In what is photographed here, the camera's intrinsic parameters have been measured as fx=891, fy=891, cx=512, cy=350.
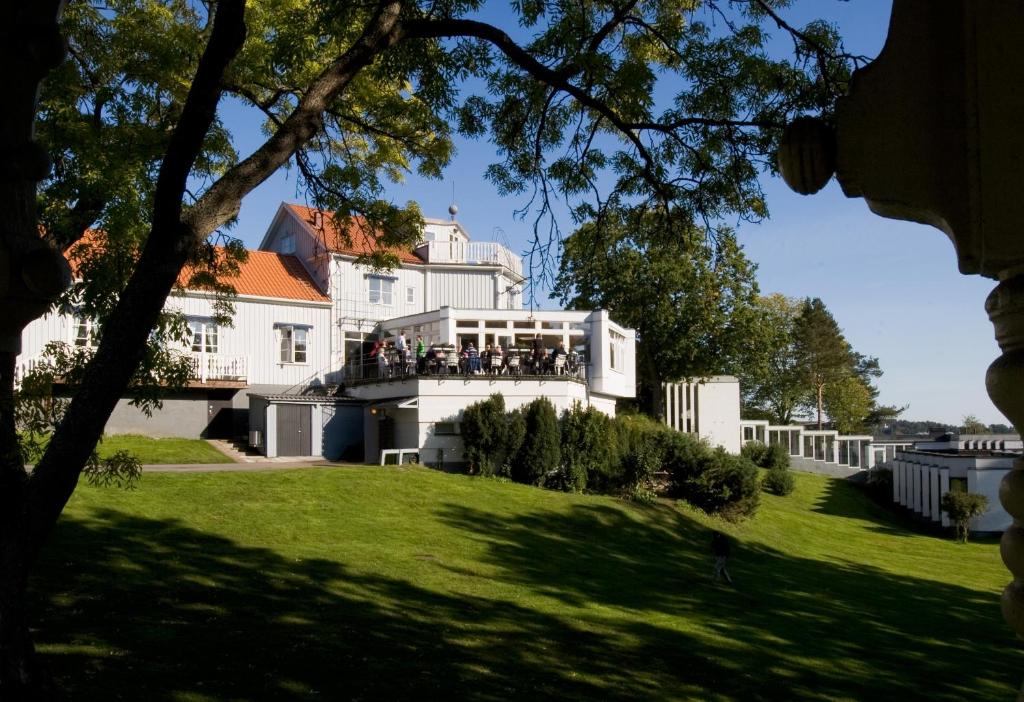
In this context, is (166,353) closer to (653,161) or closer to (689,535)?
(653,161)

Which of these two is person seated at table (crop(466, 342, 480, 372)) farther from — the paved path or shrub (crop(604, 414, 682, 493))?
the paved path

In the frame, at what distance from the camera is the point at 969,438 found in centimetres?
4584

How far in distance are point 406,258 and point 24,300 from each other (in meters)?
36.6

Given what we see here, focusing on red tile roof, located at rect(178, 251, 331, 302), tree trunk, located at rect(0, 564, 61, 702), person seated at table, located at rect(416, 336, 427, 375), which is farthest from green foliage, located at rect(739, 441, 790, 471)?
A: tree trunk, located at rect(0, 564, 61, 702)

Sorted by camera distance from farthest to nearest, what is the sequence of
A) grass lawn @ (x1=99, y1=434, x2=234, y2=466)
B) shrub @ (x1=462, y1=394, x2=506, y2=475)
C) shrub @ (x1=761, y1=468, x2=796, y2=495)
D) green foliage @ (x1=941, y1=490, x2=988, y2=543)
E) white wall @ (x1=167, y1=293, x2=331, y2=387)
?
shrub @ (x1=761, y1=468, x2=796, y2=495), white wall @ (x1=167, y1=293, x2=331, y2=387), green foliage @ (x1=941, y1=490, x2=988, y2=543), grass lawn @ (x1=99, y1=434, x2=234, y2=466), shrub @ (x1=462, y1=394, x2=506, y2=475)

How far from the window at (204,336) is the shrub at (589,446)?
15.1 metres

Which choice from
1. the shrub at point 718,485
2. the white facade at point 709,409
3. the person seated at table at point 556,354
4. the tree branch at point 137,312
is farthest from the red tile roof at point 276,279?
the tree branch at point 137,312

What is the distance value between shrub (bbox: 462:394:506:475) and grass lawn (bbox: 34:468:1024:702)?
1.14m

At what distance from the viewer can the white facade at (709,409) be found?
128ft

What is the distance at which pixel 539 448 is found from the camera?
84.0 feet

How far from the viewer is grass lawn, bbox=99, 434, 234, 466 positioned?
86.5 ft

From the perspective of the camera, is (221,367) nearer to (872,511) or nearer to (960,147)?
(872,511)

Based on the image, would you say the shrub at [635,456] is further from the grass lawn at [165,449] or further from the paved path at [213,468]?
the grass lawn at [165,449]

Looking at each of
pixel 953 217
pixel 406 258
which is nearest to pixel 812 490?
pixel 406 258
